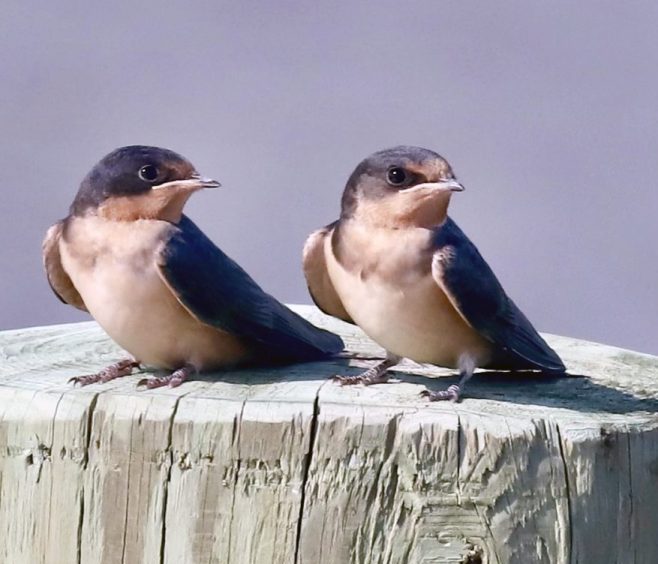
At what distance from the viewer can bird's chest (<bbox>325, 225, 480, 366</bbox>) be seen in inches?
155

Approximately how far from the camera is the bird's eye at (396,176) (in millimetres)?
3943

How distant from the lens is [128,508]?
11.2 ft

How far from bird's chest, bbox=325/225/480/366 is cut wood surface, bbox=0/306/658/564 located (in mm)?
424

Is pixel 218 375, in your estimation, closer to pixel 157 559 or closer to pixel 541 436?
pixel 157 559

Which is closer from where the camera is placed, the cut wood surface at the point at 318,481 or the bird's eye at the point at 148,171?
the cut wood surface at the point at 318,481

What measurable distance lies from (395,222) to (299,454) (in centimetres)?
96

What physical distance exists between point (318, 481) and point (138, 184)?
121 cm

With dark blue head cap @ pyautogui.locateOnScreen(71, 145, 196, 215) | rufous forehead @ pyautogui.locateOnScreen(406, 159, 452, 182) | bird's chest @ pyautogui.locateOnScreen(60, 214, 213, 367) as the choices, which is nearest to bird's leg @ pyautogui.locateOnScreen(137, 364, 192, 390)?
bird's chest @ pyautogui.locateOnScreen(60, 214, 213, 367)

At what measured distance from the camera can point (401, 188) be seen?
3.95 metres

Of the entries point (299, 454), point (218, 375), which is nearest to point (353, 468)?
point (299, 454)

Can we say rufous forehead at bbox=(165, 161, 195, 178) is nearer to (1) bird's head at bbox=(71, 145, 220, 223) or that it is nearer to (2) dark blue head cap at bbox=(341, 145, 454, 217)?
(1) bird's head at bbox=(71, 145, 220, 223)

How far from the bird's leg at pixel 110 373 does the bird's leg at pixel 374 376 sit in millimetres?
671

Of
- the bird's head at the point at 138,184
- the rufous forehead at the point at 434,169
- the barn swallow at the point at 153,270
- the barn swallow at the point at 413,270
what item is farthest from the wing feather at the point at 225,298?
the rufous forehead at the point at 434,169

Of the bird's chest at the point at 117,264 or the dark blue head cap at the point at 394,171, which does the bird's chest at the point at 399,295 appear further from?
the bird's chest at the point at 117,264
